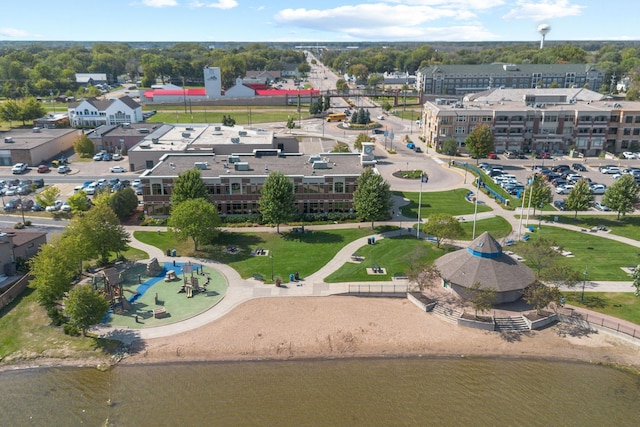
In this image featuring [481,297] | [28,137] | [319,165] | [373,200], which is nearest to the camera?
[481,297]

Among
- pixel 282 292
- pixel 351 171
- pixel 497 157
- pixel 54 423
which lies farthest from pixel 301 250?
pixel 497 157

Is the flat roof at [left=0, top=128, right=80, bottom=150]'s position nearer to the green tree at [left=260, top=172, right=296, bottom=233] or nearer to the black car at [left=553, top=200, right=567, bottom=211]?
the green tree at [left=260, top=172, right=296, bottom=233]

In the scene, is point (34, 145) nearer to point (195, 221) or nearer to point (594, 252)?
point (195, 221)

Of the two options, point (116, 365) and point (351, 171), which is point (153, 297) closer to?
point (116, 365)

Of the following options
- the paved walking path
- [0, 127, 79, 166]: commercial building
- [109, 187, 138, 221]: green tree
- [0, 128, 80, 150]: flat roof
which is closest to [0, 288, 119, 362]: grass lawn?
the paved walking path

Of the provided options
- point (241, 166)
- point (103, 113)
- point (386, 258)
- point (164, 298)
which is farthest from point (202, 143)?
Result: point (103, 113)

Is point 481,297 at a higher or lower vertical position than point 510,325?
higher

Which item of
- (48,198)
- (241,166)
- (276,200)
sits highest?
(241,166)
